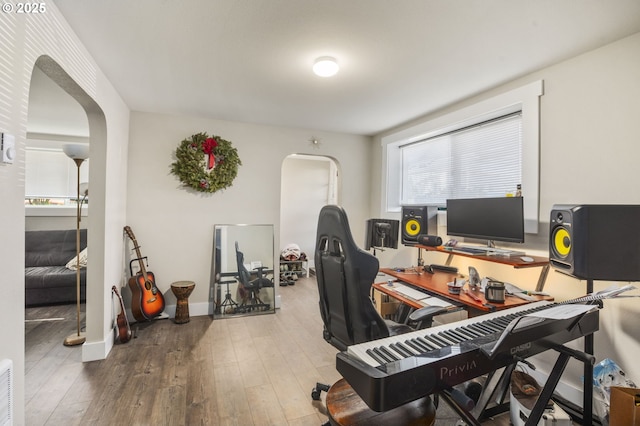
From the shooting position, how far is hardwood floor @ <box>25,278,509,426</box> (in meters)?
1.85

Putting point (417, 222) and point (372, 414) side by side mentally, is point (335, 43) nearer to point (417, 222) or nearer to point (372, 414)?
point (417, 222)

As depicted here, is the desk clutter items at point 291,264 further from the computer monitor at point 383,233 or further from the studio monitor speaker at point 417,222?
the studio monitor speaker at point 417,222

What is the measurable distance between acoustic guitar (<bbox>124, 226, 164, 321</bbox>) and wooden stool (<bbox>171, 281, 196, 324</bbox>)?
167 millimetres

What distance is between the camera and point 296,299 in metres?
4.31

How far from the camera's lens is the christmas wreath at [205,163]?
3.43 m

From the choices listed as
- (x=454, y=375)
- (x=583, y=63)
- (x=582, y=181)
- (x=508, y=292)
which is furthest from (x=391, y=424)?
(x=583, y=63)

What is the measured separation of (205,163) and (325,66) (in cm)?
206

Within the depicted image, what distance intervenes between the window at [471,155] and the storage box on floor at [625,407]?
3.73 ft

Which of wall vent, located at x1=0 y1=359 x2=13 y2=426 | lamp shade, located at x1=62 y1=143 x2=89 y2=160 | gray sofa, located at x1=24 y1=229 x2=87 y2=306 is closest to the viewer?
wall vent, located at x1=0 y1=359 x2=13 y2=426

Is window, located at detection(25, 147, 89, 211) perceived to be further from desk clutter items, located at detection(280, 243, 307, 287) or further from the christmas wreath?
desk clutter items, located at detection(280, 243, 307, 287)


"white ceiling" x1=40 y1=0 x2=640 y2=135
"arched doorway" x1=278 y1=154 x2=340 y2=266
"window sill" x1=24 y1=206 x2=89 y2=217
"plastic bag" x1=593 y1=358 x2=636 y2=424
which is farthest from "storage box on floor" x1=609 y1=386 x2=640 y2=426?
"window sill" x1=24 y1=206 x2=89 y2=217

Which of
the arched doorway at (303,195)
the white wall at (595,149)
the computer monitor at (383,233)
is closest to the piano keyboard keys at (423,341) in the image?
the white wall at (595,149)

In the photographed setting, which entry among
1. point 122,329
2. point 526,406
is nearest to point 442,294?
point 526,406

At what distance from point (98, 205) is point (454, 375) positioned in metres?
2.83
